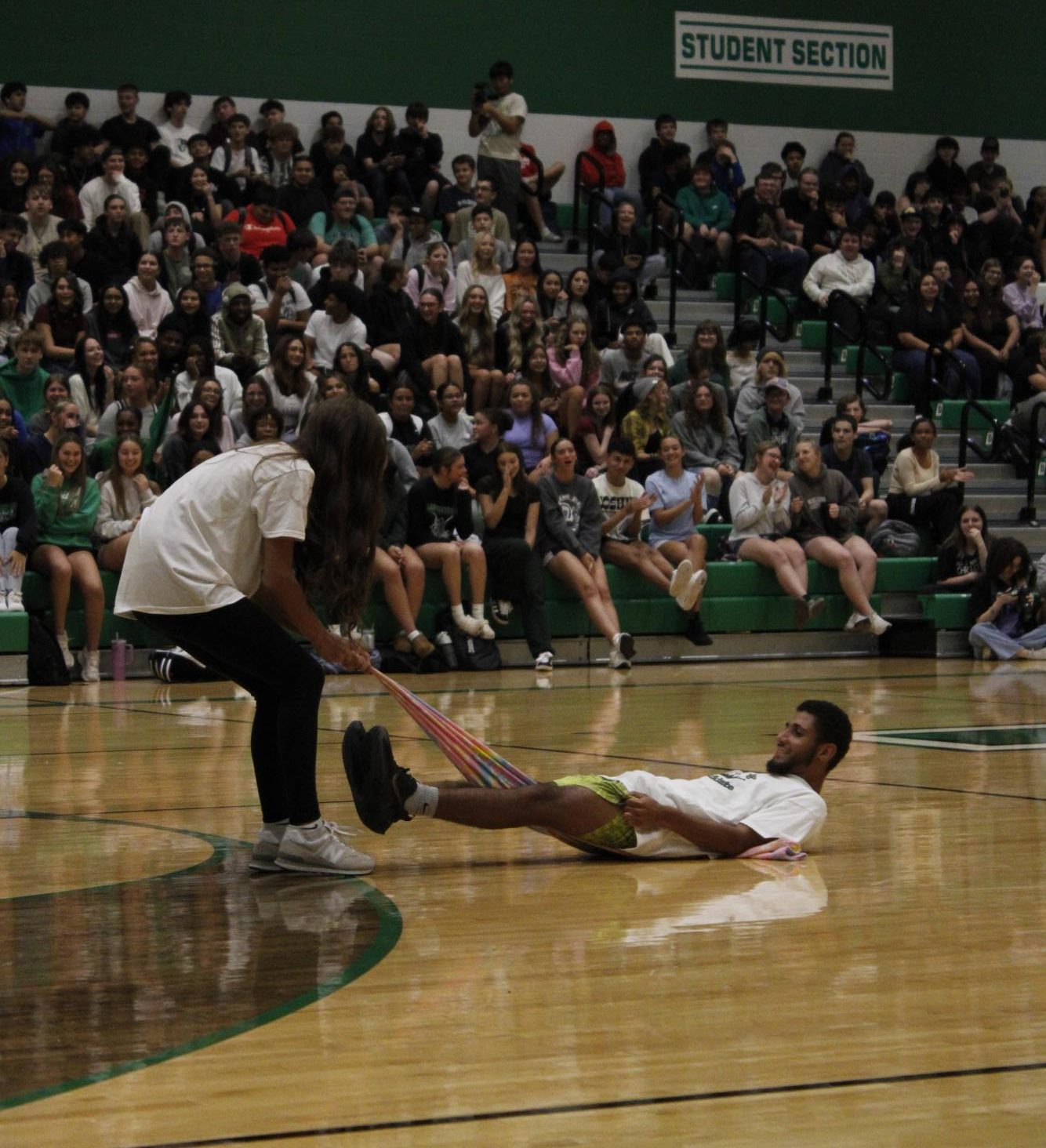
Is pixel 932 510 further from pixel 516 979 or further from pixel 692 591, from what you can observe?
pixel 516 979

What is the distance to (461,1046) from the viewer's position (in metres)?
2.89

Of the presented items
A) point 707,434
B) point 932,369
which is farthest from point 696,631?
point 932,369

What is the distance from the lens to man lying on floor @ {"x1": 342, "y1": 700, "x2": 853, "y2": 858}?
170 inches

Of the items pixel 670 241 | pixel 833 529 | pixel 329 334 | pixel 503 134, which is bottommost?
pixel 833 529

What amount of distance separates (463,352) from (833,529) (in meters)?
3.12

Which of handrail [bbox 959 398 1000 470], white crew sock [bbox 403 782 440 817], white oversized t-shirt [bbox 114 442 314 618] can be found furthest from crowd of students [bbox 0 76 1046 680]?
white crew sock [bbox 403 782 440 817]

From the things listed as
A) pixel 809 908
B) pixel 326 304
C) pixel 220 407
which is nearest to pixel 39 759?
pixel 809 908

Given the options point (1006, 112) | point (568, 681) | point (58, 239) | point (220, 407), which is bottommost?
point (568, 681)

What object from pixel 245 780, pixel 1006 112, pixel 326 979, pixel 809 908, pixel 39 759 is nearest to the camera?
pixel 326 979

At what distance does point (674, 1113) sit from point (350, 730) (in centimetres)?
190

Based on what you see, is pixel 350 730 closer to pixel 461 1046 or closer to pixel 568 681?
pixel 461 1046

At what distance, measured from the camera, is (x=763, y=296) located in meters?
16.5

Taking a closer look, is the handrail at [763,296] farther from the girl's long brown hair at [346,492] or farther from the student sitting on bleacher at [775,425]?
the girl's long brown hair at [346,492]

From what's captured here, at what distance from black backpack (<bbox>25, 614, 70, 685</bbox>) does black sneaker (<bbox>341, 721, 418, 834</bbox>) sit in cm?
709
